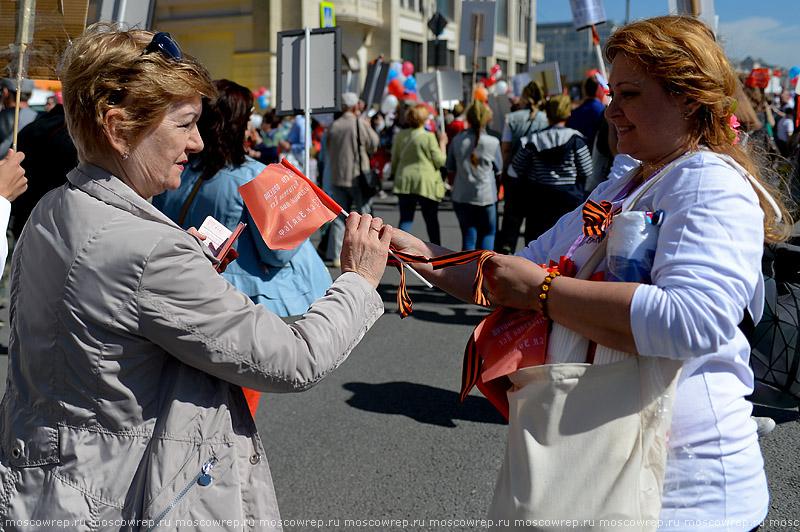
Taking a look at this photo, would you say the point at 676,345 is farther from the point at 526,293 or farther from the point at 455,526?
the point at 455,526

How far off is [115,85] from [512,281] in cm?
86

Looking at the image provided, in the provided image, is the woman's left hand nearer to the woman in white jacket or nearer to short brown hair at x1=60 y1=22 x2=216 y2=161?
the woman in white jacket

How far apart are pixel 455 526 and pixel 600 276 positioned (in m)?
1.93

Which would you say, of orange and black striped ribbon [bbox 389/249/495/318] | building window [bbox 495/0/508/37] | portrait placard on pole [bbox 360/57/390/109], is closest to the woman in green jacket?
orange and black striped ribbon [bbox 389/249/495/318]

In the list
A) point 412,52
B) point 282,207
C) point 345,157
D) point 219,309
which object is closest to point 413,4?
point 412,52

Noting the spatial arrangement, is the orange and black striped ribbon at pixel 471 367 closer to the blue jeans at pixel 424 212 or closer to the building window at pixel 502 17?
the blue jeans at pixel 424 212

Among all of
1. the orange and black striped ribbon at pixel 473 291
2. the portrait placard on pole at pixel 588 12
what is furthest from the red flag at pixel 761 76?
the orange and black striped ribbon at pixel 473 291

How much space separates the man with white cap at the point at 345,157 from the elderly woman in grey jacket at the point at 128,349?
6952mm

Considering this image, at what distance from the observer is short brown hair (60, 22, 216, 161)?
1488 millimetres

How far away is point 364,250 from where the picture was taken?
1.77 meters

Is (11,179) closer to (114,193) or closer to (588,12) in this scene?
(114,193)

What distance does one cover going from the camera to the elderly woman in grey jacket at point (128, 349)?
141cm

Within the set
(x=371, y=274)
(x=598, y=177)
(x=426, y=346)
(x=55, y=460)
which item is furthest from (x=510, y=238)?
(x=55, y=460)

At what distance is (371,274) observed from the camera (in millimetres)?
1764
